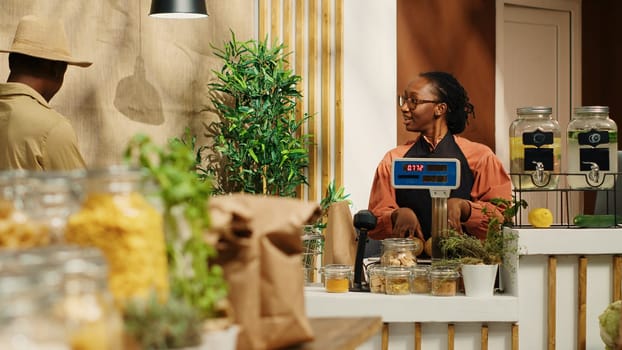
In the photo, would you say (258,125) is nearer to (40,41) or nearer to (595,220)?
(40,41)

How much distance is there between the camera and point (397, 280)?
3.15m

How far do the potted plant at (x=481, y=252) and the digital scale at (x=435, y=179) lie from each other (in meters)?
0.05

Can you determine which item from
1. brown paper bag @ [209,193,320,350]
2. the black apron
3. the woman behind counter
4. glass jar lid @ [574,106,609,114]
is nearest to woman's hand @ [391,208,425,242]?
the woman behind counter

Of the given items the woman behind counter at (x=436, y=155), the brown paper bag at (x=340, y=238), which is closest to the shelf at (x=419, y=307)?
the brown paper bag at (x=340, y=238)

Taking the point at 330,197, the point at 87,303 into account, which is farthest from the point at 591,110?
the point at 330,197

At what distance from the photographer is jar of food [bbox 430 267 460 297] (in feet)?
10.3

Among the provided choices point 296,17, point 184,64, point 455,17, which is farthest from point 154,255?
point 455,17

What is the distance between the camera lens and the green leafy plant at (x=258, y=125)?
5898mm

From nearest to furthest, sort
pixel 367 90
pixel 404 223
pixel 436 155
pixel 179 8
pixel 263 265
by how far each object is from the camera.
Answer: pixel 263 265, pixel 404 223, pixel 436 155, pixel 179 8, pixel 367 90

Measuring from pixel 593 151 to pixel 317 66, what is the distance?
3544 millimetres

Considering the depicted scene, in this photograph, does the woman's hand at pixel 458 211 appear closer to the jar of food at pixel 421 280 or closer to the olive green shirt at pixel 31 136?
the jar of food at pixel 421 280

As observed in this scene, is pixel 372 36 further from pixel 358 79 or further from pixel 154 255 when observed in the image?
pixel 154 255

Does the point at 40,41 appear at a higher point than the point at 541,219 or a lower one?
higher

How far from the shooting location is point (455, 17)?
7.46m
